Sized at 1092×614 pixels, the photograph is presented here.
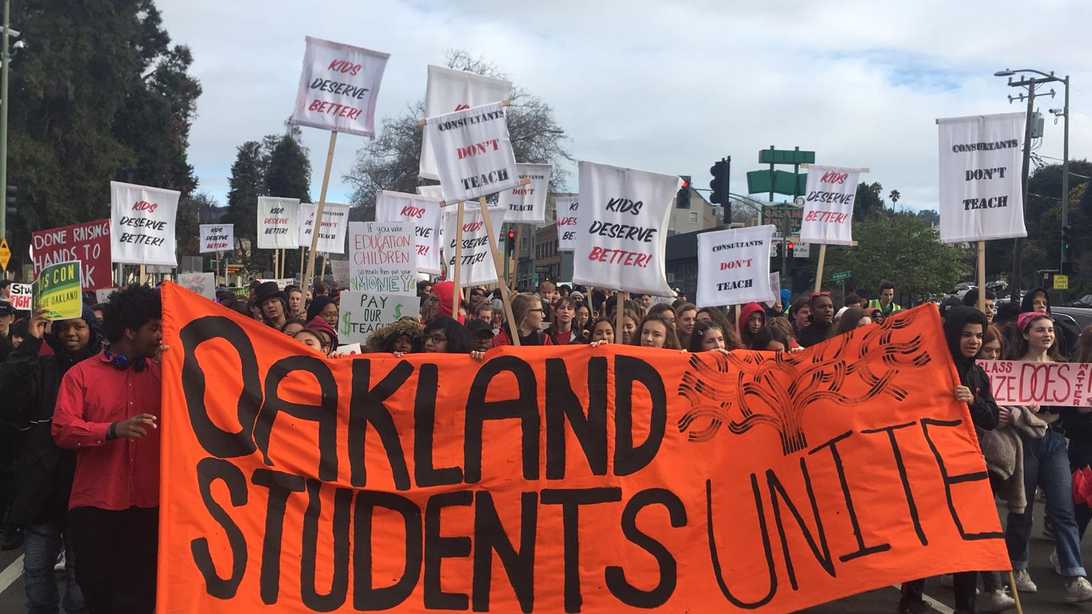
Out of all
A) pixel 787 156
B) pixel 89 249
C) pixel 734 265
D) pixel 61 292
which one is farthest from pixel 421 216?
pixel 787 156

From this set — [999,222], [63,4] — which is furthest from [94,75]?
[999,222]

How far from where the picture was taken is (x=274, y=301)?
9625 mm

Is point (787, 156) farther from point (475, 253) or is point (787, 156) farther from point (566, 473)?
point (566, 473)

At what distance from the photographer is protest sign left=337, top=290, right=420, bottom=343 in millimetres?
9516

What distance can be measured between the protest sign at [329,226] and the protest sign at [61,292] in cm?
1447

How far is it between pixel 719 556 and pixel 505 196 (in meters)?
11.6

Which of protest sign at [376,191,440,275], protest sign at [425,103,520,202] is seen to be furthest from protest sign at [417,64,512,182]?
protest sign at [376,191,440,275]

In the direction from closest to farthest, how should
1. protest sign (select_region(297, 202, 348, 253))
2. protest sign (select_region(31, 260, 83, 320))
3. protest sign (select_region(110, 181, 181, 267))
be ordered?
1. protest sign (select_region(31, 260, 83, 320))
2. protest sign (select_region(110, 181, 181, 267))
3. protest sign (select_region(297, 202, 348, 253))

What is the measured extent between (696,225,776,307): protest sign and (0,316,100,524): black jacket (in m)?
6.69

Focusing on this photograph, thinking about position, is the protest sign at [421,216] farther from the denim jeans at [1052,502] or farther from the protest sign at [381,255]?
the denim jeans at [1052,502]

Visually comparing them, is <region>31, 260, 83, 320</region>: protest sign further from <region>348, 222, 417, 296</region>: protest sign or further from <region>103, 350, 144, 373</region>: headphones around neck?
<region>348, 222, 417, 296</region>: protest sign

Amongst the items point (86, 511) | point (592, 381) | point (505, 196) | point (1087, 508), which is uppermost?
point (505, 196)

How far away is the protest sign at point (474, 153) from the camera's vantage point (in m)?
8.63

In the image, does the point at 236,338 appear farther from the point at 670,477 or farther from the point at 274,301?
the point at 274,301
